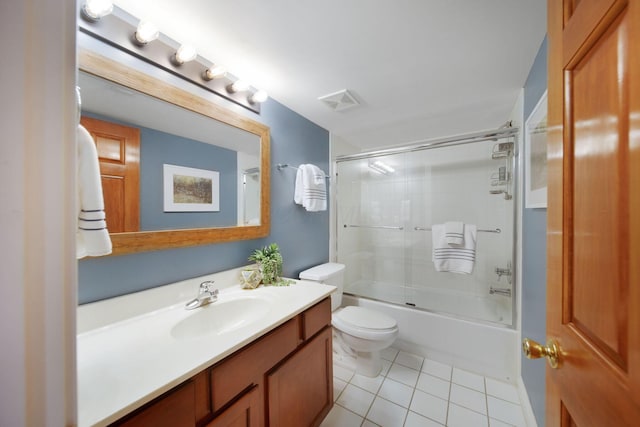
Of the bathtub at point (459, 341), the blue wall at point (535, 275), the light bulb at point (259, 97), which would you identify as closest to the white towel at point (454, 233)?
the blue wall at point (535, 275)

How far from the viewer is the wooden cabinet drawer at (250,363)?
796 mm

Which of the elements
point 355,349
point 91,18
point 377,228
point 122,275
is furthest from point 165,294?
point 377,228

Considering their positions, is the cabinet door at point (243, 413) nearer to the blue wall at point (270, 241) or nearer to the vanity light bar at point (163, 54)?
the blue wall at point (270, 241)

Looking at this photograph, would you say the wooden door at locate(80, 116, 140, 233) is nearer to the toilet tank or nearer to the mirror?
the mirror

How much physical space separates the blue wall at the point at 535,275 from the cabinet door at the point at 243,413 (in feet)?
4.33

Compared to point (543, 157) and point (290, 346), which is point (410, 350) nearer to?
point (290, 346)

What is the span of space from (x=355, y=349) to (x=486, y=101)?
7.09ft

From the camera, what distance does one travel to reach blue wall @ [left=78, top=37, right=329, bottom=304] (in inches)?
39.2

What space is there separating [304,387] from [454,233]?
1.70m

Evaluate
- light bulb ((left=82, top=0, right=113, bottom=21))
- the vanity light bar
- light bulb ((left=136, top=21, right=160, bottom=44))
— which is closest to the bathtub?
the vanity light bar

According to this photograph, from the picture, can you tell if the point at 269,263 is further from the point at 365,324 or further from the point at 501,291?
the point at 501,291

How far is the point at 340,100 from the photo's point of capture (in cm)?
181

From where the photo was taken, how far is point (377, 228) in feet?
9.41

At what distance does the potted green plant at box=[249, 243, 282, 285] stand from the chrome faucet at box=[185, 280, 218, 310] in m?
0.33
